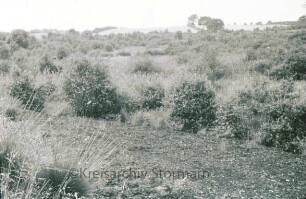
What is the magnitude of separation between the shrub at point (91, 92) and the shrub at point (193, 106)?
2.08 meters

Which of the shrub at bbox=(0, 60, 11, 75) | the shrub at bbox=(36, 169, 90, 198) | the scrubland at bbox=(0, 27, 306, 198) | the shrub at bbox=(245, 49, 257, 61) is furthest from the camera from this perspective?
the shrub at bbox=(245, 49, 257, 61)

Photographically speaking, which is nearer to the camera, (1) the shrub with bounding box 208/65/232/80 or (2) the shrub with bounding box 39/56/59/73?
(1) the shrub with bounding box 208/65/232/80

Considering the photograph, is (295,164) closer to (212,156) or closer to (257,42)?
(212,156)

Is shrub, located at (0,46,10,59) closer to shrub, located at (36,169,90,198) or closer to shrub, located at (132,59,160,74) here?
shrub, located at (132,59,160,74)

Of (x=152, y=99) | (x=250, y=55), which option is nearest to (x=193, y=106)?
(x=152, y=99)

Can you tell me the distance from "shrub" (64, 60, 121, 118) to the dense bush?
11.6ft

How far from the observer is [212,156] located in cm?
714

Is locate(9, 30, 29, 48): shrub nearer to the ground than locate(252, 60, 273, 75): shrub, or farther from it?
farther from it

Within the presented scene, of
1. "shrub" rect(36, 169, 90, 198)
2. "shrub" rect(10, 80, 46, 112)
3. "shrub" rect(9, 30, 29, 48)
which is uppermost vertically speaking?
"shrub" rect(9, 30, 29, 48)

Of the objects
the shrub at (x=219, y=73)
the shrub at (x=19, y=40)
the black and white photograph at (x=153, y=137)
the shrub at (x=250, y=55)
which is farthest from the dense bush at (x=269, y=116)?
the shrub at (x=19, y=40)

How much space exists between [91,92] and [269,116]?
5.26m

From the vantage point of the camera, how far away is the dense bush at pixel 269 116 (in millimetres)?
8797

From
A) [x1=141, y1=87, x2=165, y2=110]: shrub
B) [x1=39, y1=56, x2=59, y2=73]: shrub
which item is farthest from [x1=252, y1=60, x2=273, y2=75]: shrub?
[x1=39, y1=56, x2=59, y2=73]: shrub

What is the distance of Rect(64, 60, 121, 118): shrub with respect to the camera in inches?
464
